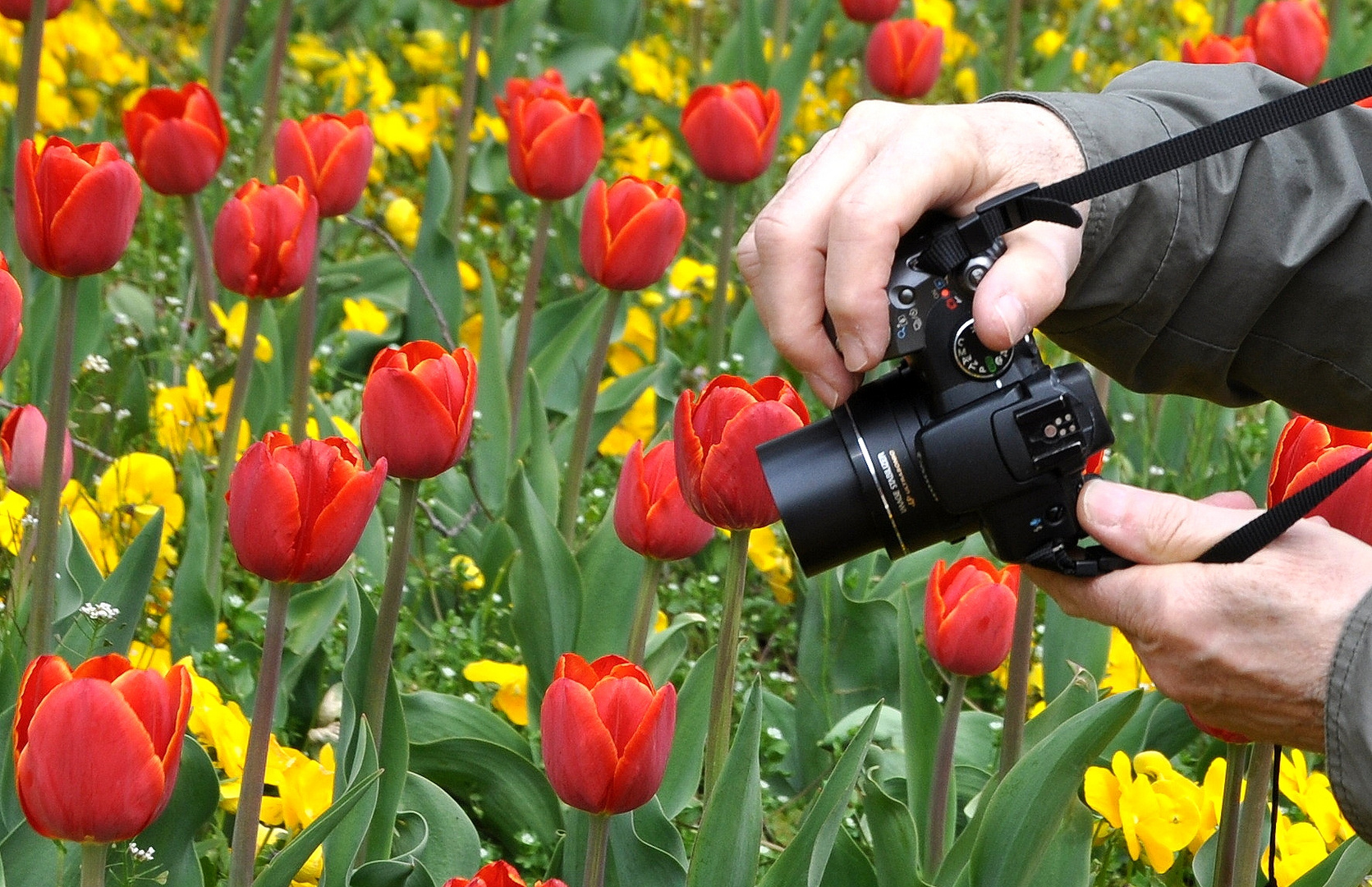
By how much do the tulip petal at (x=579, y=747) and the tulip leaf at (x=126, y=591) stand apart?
0.54m

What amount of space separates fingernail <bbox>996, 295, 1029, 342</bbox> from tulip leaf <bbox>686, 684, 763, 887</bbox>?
1.23 ft

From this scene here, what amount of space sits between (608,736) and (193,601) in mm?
754

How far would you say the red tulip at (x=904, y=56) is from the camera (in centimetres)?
314

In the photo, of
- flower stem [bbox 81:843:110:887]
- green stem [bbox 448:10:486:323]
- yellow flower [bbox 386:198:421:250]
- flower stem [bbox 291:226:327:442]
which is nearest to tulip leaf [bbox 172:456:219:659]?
flower stem [bbox 291:226:327:442]

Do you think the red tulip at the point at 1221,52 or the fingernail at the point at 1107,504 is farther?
the red tulip at the point at 1221,52

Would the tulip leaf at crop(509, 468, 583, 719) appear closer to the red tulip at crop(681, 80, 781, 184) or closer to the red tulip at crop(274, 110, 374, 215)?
the red tulip at crop(274, 110, 374, 215)

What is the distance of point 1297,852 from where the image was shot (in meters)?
1.64

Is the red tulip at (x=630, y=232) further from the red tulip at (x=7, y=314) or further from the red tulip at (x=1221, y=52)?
the red tulip at (x=1221, y=52)

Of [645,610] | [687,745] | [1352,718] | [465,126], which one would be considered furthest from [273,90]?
[1352,718]

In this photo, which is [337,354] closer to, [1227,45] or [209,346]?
[209,346]

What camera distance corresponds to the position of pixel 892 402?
1.35m

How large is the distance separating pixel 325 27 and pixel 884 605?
8.63 ft

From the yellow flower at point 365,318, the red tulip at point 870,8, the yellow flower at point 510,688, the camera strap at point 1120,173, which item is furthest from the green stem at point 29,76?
the red tulip at point 870,8

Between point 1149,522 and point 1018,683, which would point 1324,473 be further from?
point 1018,683
